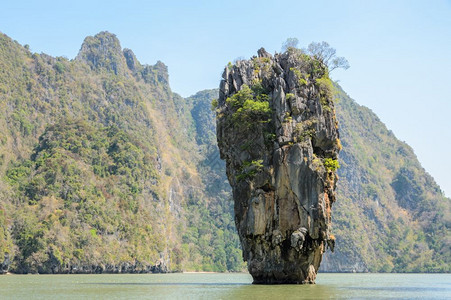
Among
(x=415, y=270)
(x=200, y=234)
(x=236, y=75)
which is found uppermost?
(x=236, y=75)

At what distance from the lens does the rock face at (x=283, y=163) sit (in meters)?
45.2

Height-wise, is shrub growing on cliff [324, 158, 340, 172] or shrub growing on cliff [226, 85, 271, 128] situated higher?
shrub growing on cliff [226, 85, 271, 128]

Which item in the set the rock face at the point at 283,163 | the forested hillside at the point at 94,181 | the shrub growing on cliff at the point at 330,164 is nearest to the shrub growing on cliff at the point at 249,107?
the rock face at the point at 283,163

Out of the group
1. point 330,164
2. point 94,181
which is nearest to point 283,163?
point 330,164

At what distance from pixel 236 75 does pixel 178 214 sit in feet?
384

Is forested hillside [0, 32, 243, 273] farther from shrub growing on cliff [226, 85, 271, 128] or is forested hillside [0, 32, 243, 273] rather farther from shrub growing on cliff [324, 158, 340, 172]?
shrub growing on cliff [324, 158, 340, 172]

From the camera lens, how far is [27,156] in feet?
421

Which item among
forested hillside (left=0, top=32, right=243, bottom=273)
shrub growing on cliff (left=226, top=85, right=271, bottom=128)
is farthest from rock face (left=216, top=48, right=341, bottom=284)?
forested hillside (left=0, top=32, right=243, bottom=273)

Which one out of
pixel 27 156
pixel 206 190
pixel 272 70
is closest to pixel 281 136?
pixel 272 70

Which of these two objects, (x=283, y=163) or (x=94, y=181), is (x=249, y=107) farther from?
(x=94, y=181)

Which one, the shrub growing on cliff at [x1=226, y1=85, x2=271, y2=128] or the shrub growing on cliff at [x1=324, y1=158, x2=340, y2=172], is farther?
the shrub growing on cliff at [x1=226, y1=85, x2=271, y2=128]

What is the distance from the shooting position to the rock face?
45219 millimetres

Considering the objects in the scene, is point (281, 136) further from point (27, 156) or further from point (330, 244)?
point (27, 156)

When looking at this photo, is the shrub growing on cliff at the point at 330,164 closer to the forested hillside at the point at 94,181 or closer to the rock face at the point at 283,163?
the rock face at the point at 283,163
